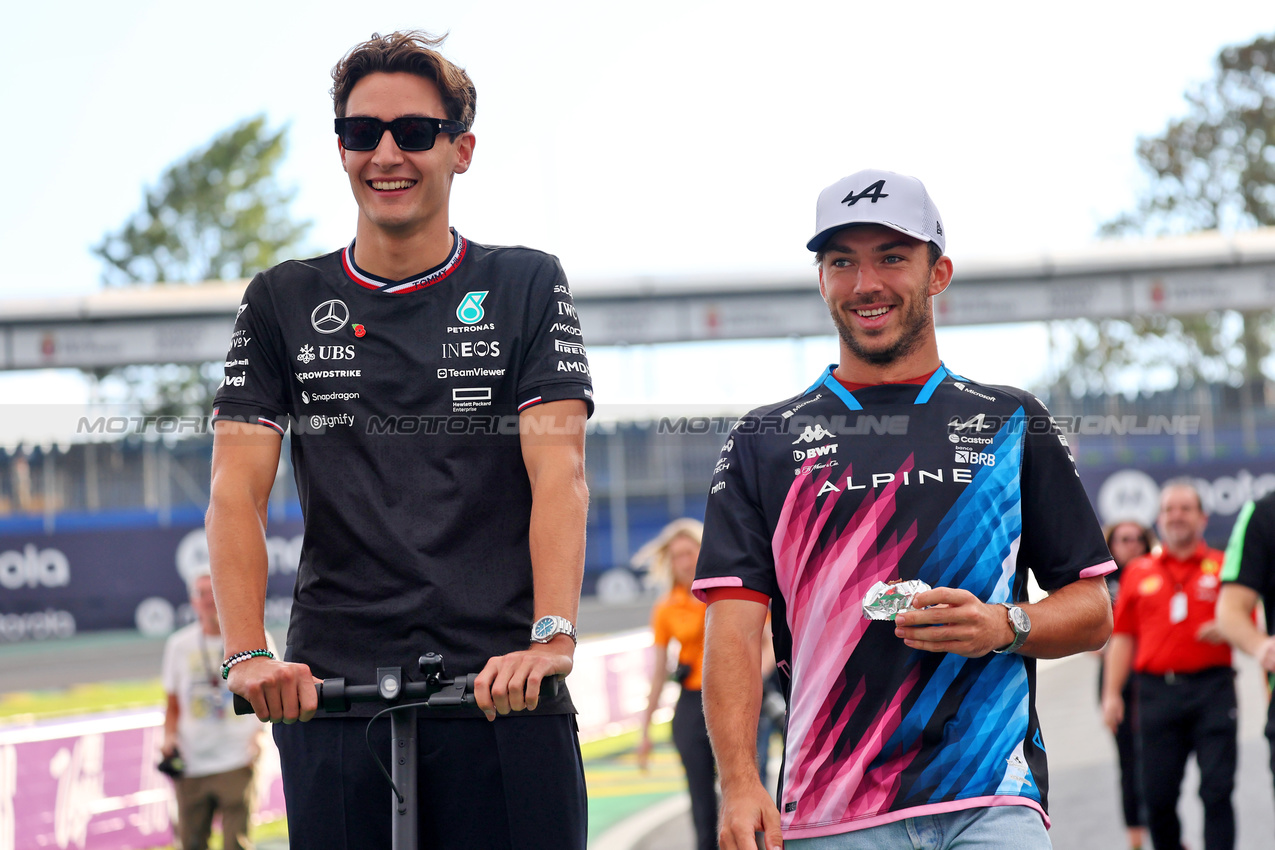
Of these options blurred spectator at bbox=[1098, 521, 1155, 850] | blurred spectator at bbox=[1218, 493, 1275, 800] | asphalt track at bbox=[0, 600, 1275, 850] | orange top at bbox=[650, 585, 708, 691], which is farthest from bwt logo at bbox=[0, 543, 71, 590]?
blurred spectator at bbox=[1218, 493, 1275, 800]

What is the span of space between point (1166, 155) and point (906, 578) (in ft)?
151

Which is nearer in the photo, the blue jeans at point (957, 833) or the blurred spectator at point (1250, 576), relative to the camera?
the blue jeans at point (957, 833)

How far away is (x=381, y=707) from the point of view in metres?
2.65

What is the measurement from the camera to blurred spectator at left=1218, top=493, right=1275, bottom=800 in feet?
18.5

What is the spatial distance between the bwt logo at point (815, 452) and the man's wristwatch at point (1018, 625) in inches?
20.2

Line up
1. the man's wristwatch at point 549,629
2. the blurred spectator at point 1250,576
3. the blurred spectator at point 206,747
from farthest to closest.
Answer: the blurred spectator at point 206,747, the blurred spectator at point 1250,576, the man's wristwatch at point 549,629

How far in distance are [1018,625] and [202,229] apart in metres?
43.9

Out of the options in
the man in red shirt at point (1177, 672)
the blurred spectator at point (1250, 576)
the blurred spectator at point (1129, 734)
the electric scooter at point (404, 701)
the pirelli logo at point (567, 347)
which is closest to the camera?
the electric scooter at point (404, 701)

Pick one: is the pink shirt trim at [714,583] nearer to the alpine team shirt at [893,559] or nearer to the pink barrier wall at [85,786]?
the alpine team shirt at [893,559]

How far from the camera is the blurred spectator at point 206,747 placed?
804 centimetres

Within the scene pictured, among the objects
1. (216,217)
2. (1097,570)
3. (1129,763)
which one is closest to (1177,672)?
(1129,763)

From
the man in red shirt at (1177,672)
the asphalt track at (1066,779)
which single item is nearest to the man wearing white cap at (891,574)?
the man in red shirt at (1177,672)

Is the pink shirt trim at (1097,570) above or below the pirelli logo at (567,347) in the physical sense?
below

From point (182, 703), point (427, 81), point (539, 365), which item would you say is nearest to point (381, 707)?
point (539, 365)
